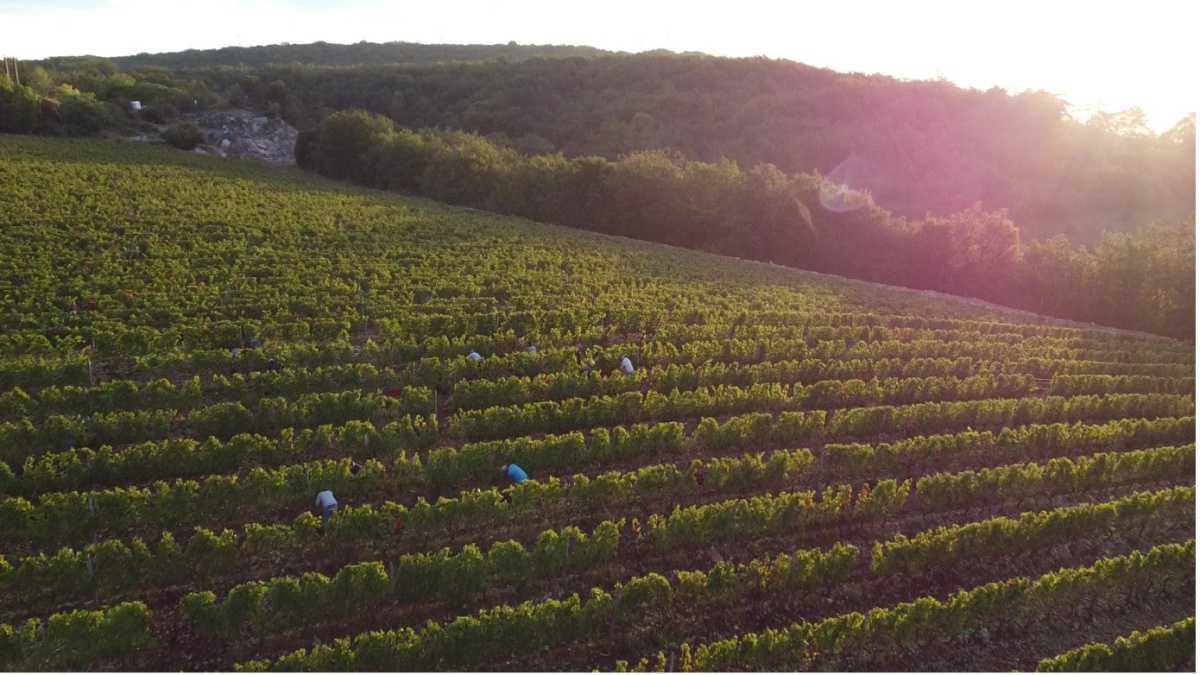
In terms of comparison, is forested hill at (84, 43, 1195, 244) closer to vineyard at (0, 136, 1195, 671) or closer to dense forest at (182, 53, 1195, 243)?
dense forest at (182, 53, 1195, 243)

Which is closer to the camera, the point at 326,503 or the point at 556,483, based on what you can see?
the point at 326,503

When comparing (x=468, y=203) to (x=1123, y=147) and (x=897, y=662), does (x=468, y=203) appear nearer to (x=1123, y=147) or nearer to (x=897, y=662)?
(x=897, y=662)

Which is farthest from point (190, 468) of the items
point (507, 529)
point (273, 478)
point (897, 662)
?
point (897, 662)

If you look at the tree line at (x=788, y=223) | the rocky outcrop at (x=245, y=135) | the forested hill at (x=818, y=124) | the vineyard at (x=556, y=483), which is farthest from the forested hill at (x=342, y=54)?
the vineyard at (x=556, y=483)

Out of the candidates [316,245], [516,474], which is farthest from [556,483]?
[316,245]

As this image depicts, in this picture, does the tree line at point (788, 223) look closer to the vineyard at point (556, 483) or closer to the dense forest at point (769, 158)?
the dense forest at point (769, 158)

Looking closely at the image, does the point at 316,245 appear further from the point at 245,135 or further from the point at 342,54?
the point at 342,54
